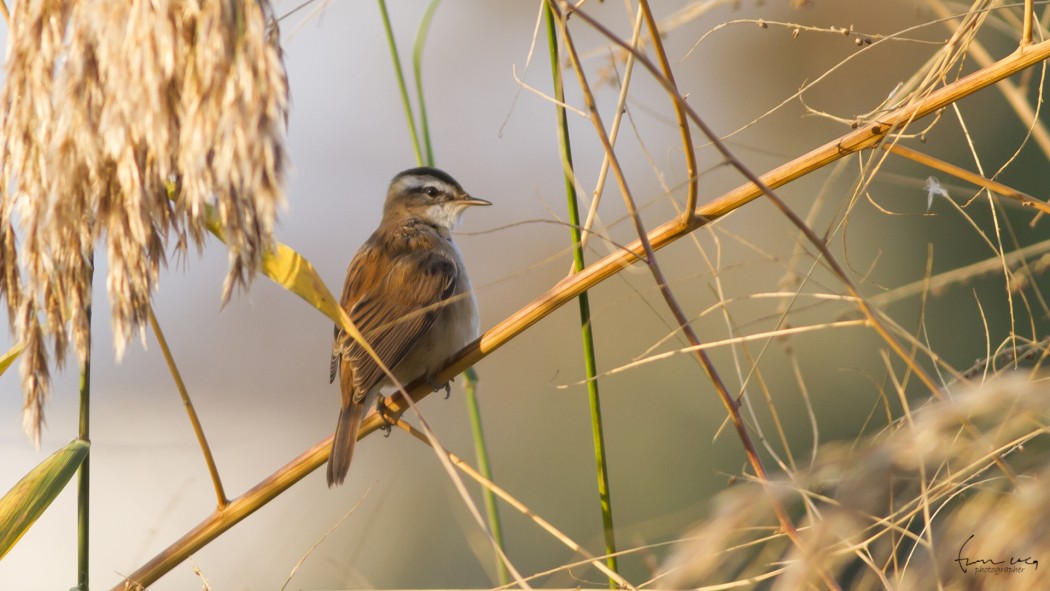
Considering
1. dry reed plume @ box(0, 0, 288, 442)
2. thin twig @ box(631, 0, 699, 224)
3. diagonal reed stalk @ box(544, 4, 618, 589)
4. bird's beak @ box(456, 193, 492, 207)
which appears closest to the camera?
thin twig @ box(631, 0, 699, 224)

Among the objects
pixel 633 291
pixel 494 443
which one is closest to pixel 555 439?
pixel 494 443

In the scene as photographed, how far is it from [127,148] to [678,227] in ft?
2.97

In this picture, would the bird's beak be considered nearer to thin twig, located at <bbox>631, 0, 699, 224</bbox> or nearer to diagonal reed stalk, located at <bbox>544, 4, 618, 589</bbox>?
diagonal reed stalk, located at <bbox>544, 4, 618, 589</bbox>

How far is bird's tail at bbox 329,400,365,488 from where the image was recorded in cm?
302

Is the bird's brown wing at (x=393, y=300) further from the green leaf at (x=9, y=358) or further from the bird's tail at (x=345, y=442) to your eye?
the green leaf at (x=9, y=358)

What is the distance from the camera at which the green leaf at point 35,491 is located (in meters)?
1.53

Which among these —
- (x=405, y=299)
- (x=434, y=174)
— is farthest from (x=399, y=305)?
(x=434, y=174)

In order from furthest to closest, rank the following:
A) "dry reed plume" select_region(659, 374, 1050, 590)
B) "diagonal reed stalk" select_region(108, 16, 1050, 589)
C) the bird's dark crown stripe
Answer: the bird's dark crown stripe, "diagonal reed stalk" select_region(108, 16, 1050, 589), "dry reed plume" select_region(659, 374, 1050, 590)

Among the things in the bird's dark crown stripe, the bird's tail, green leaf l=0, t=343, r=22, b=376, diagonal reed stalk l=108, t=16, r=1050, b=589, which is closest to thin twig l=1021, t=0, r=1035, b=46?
diagonal reed stalk l=108, t=16, r=1050, b=589

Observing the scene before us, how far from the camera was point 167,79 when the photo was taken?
1.45m

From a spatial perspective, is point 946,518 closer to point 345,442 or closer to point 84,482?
point 84,482

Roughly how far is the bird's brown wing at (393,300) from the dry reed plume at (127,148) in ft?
6.12

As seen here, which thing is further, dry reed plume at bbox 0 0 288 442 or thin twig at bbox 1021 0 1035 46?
thin twig at bbox 1021 0 1035 46

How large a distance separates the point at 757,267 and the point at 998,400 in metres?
5.94
